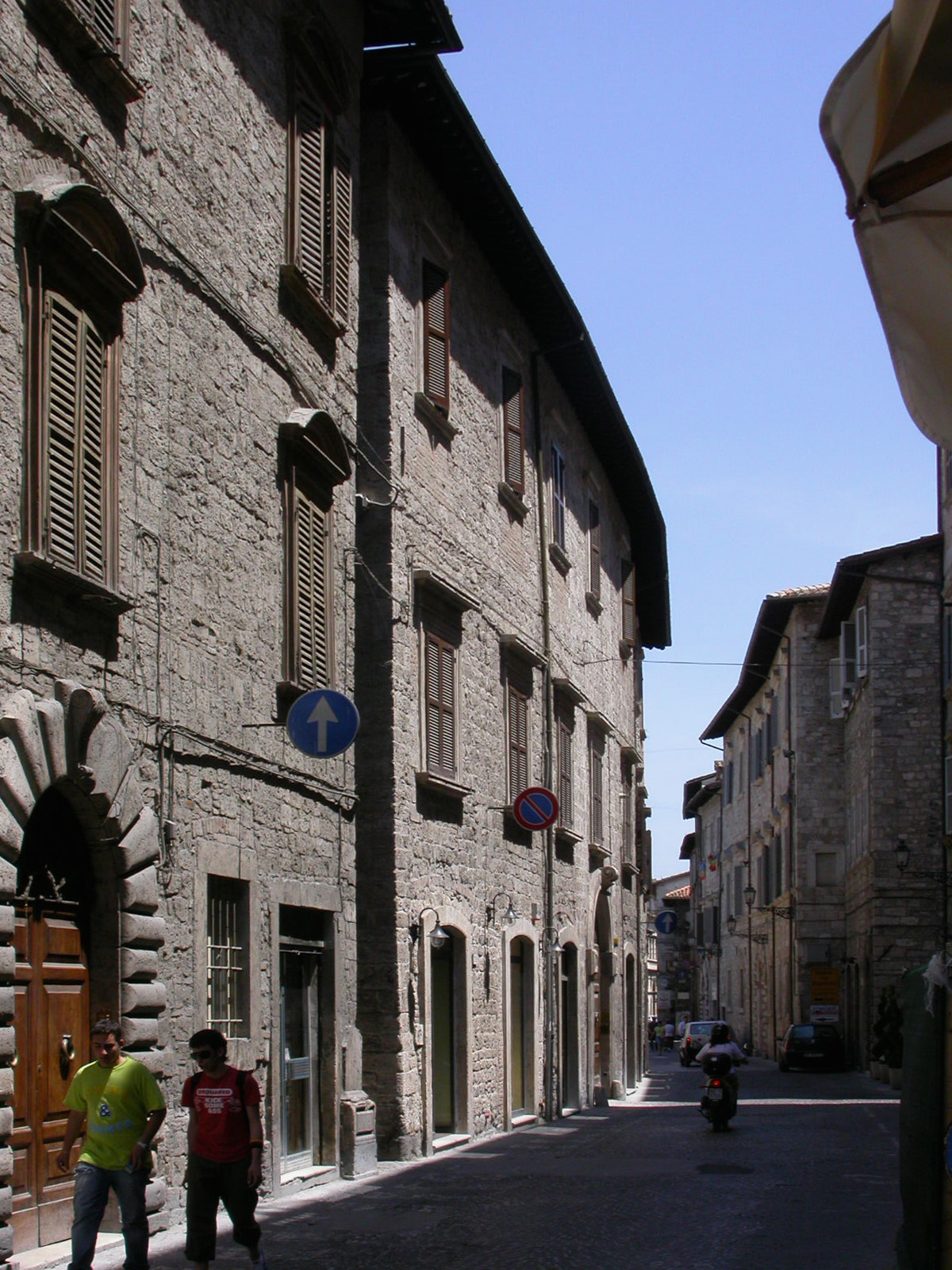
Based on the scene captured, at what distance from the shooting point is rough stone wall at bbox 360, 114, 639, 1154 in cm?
1642

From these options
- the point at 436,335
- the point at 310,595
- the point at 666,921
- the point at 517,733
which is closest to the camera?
the point at 310,595

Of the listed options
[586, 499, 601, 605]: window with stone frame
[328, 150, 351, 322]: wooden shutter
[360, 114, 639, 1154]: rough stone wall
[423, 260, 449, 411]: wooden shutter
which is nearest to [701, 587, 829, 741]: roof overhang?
[586, 499, 601, 605]: window with stone frame

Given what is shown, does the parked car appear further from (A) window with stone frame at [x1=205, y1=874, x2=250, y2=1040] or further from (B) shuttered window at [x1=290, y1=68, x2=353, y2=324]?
(A) window with stone frame at [x1=205, y1=874, x2=250, y2=1040]

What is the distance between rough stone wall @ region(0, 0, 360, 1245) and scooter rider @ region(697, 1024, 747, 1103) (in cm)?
759

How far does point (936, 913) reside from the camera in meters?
36.8

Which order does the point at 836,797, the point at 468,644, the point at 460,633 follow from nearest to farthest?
the point at 460,633 < the point at 468,644 < the point at 836,797

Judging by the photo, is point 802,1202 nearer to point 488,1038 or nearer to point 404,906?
point 404,906

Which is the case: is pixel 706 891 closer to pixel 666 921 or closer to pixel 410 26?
pixel 666 921

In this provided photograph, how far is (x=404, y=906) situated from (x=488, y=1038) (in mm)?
3566

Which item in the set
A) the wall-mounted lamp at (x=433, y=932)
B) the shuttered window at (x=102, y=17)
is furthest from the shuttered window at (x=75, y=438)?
the wall-mounted lamp at (x=433, y=932)

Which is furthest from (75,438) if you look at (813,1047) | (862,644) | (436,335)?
(813,1047)

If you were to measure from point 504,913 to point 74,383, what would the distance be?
1138 cm

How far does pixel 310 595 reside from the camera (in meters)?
14.5

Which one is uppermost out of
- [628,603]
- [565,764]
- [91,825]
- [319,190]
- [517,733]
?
[319,190]
